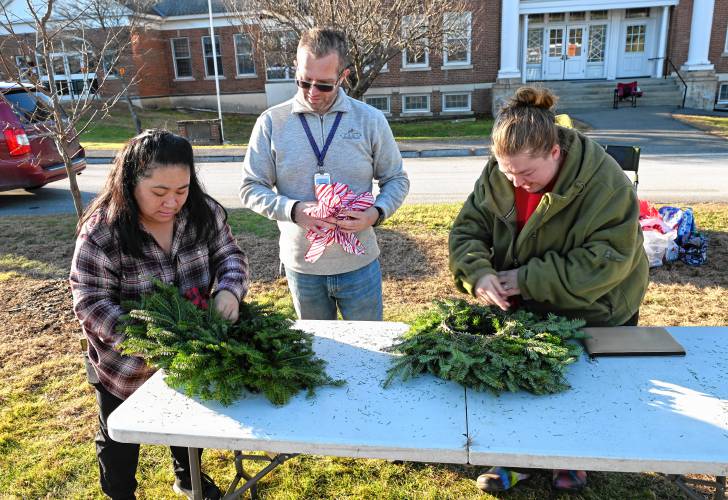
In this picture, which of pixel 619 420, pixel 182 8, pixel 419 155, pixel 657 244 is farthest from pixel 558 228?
pixel 182 8

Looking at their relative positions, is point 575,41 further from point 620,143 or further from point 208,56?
point 208,56

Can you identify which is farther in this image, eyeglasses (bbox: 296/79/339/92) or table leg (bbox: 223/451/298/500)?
eyeglasses (bbox: 296/79/339/92)

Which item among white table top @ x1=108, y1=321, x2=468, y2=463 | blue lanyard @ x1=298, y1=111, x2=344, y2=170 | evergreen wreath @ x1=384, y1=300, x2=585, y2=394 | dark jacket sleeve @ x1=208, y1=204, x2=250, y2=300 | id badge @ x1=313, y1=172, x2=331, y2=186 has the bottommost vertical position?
white table top @ x1=108, y1=321, x2=468, y2=463

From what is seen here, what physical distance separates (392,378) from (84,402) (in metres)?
2.48

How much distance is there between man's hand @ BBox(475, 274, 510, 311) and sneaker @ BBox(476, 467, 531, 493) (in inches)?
37.3

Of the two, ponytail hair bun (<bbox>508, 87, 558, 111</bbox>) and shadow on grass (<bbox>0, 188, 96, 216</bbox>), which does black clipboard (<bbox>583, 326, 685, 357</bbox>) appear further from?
shadow on grass (<bbox>0, 188, 96, 216</bbox>)

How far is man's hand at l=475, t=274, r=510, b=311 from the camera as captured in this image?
2373mm

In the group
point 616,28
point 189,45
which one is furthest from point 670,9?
point 189,45

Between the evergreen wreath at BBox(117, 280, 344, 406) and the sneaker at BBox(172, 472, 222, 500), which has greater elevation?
the evergreen wreath at BBox(117, 280, 344, 406)

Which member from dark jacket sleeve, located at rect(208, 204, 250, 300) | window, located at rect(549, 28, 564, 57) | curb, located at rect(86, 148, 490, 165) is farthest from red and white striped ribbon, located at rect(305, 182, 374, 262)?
window, located at rect(549, 28, 564, 57)

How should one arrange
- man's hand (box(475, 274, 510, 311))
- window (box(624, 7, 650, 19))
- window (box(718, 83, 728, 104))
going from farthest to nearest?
window (box(624, 7, 650, 19))
window (box(718, 83, 728, 104))
man's hand (box(475, 274, 510, 311))

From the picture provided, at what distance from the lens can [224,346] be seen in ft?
6.66

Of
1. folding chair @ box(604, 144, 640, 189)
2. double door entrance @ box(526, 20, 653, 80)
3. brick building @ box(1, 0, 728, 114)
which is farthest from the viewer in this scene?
double door entrance @ box(526, 20, 653, 80)

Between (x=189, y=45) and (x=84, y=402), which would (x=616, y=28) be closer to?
(x=189, y=45)
